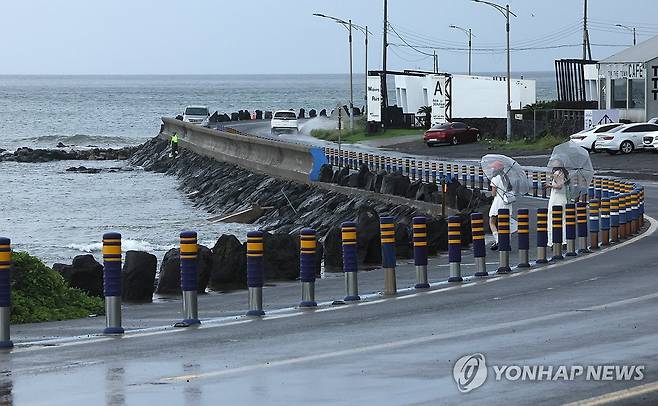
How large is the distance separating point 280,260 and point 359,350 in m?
12.2

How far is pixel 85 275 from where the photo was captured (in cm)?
2152

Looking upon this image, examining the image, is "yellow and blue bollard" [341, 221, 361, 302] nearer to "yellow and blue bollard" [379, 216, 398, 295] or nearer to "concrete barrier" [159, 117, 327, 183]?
"yellow and blue bollard" [379, 216, 398, 295]

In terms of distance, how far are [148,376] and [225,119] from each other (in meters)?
104

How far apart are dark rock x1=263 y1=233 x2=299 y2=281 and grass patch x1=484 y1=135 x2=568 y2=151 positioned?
42461mm

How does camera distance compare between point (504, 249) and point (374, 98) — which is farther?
point (374, 98)

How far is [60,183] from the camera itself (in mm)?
74562

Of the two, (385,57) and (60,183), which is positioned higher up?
(385,57)

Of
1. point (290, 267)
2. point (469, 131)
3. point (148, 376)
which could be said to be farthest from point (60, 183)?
point (148, 376)

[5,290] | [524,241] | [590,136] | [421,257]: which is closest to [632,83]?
[590,136]

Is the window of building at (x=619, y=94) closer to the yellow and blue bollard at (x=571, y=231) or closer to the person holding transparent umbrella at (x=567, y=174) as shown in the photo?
the person holding transparent umbrella at (x=567, y=174)

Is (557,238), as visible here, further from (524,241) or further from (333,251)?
(333,251)

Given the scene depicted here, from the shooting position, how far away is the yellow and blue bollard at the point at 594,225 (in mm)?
26359

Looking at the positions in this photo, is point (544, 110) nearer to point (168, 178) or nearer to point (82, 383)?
point (168, 178)

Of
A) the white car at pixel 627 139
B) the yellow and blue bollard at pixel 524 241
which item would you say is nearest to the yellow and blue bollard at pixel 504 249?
the yellow and blue bollard at pixel 524 241
